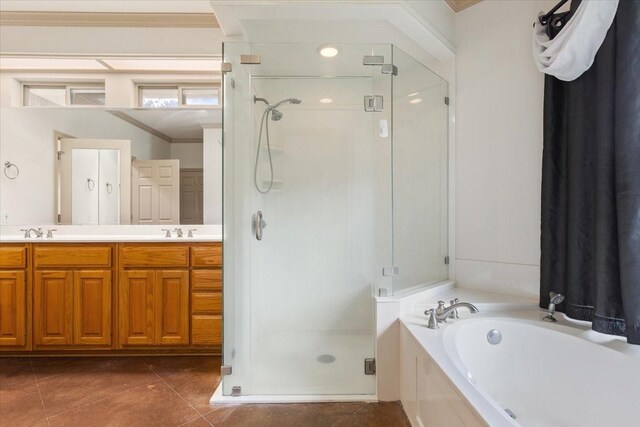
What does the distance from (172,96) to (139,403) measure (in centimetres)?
228

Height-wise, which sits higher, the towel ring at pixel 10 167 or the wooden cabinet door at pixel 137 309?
the towel ring at pixel 10 167

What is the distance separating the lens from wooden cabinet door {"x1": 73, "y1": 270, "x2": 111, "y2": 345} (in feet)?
7.23

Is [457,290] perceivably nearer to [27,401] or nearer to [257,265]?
[257,265]

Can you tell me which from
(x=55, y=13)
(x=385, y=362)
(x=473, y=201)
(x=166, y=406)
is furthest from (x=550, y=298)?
(x=55, y=13)

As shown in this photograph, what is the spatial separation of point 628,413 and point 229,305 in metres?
1.81

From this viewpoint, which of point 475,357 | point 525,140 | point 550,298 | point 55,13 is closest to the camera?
point 475,357

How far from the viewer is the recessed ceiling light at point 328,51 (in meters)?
1.89

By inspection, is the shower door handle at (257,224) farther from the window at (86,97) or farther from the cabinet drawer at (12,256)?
the window at (86,97)

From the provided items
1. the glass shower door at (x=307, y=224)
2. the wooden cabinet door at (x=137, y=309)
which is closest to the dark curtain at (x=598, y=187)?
the glass shower door at (x=307, y=224)

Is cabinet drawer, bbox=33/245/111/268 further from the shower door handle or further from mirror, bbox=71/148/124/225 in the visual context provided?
the shower door handle

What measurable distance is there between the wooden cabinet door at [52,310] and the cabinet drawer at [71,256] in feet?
0.26

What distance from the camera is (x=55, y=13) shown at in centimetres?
234

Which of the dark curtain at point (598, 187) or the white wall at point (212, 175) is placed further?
the white wall at point (212, 175)

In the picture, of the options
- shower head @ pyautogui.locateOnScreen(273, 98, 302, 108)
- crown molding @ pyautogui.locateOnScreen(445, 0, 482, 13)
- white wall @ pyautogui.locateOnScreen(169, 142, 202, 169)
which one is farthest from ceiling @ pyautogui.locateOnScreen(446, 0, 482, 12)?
white wall @ pyautogui.locateOnScreen(169, 142, 202, 169)
